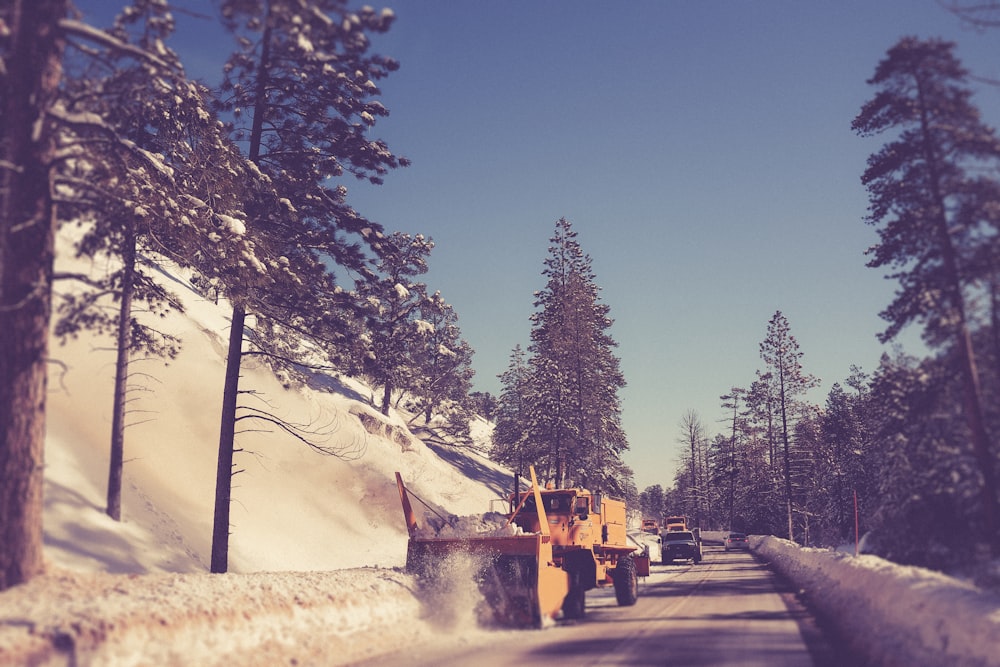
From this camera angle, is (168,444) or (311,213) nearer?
(311,213)

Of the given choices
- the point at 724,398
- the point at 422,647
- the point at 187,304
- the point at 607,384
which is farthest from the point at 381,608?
the point at 724,398

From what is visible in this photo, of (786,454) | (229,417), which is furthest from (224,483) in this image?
(786,454)

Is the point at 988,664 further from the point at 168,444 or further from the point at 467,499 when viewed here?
the point at 467,499

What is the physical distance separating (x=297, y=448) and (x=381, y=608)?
76.3 ft

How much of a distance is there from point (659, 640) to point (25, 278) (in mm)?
11677

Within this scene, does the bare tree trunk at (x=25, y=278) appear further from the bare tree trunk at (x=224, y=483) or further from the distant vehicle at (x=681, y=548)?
the distant vehicle at (x=681, y=548)

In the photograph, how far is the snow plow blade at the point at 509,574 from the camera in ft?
50.3

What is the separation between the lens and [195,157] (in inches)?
690

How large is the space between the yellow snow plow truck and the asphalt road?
64 cm

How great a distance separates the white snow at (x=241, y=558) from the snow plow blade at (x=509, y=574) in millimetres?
524

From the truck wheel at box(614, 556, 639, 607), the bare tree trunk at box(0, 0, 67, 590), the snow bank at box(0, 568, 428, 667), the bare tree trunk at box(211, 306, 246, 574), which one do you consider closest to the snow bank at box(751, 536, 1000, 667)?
the truck wheel at box(614, 556, 639, 607)

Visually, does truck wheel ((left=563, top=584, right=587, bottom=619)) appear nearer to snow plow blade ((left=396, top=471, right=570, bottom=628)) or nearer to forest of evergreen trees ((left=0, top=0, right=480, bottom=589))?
snow plow blade ((left=396, top=471, right=570, bottom=628))

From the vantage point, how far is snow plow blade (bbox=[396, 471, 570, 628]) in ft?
50.3

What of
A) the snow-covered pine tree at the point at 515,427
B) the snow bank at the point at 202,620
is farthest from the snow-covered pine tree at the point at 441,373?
the snow bank at the point at 202,620
